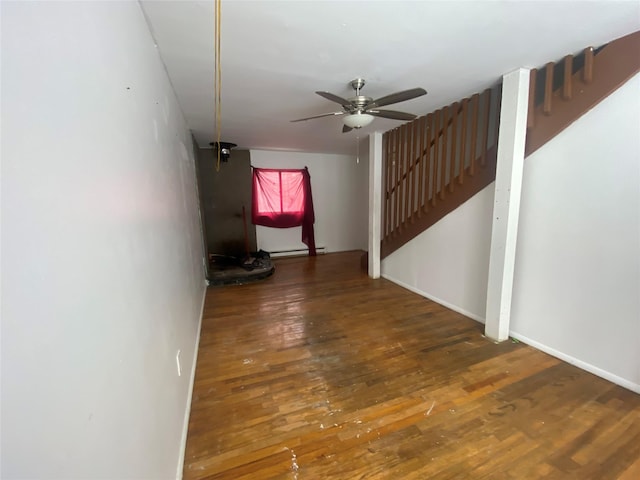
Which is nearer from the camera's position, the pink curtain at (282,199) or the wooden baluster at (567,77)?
the wooden baluster at (567,77)

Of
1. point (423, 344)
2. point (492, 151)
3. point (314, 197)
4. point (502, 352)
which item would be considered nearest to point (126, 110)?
point (423, 344)

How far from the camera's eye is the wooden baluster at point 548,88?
6.61 feet

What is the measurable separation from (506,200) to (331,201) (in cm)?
403

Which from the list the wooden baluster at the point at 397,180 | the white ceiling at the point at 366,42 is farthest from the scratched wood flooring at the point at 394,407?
the white ceiling at the point at 366,42

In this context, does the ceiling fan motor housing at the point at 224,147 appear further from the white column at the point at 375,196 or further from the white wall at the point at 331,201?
the white column at the point at 375,196

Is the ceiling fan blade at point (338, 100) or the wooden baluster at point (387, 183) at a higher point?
the ceiling fan blade at point (338, 100)

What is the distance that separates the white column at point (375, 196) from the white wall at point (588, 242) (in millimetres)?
1893

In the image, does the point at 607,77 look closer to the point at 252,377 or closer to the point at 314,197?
the point at 252,377

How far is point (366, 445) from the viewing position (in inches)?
56.4

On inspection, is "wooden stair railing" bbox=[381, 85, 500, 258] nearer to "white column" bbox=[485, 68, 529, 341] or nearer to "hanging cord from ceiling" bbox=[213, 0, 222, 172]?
"white column" bbox=[485, 68, 529, 341]

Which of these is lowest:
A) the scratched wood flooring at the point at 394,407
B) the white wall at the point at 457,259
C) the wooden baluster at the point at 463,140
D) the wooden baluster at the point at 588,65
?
the scratched wood flooring at the point at 394,407

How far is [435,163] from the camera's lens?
3162 millimetres

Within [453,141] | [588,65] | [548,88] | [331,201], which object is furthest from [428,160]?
[331,201]

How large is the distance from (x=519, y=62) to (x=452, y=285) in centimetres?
218
